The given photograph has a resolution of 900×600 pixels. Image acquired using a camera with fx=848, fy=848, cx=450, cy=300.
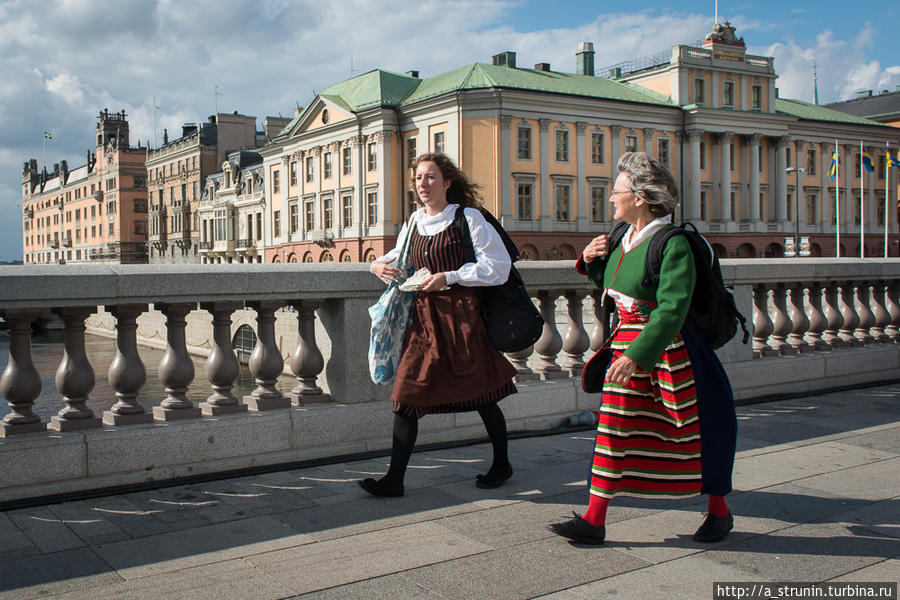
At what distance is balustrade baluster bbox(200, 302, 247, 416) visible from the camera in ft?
16.8

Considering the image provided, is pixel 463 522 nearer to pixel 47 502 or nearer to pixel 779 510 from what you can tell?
pixel 779 510

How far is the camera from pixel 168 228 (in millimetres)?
92312

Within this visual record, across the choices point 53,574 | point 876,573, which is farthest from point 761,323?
point 53,574

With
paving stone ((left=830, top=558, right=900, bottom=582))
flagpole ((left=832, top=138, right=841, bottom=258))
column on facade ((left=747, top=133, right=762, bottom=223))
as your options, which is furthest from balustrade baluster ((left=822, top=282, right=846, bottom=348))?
column on facade ((left=747, top=133, right=762, bottom=223))

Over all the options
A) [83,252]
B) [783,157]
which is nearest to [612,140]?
[783,157]

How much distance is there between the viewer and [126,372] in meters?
4.79

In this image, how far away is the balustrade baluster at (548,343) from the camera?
6444 mm

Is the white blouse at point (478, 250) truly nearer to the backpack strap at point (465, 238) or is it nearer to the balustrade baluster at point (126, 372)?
the backpack strap at point (465, 238)

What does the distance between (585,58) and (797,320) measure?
61264 mm

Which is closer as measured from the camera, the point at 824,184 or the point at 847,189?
the point at 824,184

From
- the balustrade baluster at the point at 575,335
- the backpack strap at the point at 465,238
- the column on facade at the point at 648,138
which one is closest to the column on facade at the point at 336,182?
the column on facade at the point at 648,138

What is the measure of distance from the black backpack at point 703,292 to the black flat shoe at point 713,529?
79 centimetres

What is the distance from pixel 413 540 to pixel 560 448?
213 cm

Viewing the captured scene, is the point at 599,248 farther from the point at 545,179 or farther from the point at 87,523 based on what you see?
the point at 545,179
